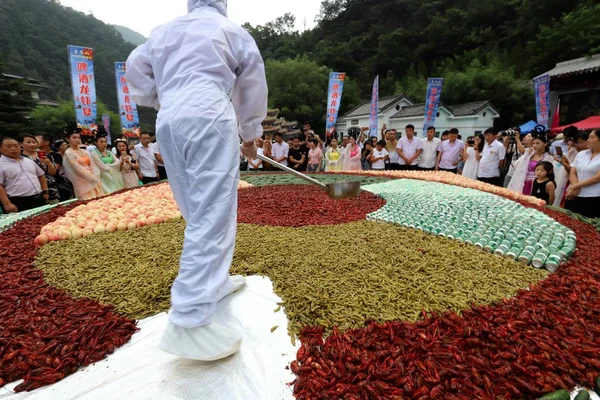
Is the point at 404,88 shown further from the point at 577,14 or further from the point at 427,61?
the point at 577,14

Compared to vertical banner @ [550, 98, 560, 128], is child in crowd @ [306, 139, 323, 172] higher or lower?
lower

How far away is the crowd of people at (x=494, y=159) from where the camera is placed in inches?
167

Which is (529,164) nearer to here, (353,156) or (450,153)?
(450,153)

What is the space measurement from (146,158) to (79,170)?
228 cm

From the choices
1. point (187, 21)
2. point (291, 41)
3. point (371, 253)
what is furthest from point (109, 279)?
point (291, 41)

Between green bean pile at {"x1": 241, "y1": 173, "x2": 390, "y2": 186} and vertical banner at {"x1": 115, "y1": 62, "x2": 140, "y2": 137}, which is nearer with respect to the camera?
green bean pile at {"x1": 241, "y1": 173, "x2": 390, "y2": 186}

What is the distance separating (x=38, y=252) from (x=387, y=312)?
2857mm

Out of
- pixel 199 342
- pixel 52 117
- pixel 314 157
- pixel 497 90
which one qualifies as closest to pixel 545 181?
pixel 314 157

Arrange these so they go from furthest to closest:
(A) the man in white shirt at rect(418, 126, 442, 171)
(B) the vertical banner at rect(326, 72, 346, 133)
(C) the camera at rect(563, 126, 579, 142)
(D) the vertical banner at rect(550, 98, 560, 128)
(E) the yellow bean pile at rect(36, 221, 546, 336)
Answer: (D) the vertical banner at rect(550, 98, 560, 128), (B) the vertical banner at rect(326, 72, 346, 133), (A) the man in white shirt at rect(418, 126, 442, 171), (C) the camera at rect(563, 126, 579, 142), (E) the yellow bean pile at rect(36, 221, 546, 336)

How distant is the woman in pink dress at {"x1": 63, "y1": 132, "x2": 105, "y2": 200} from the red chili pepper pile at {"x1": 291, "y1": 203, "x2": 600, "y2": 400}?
5216 mm

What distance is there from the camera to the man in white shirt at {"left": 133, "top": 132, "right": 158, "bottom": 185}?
24.0 feet

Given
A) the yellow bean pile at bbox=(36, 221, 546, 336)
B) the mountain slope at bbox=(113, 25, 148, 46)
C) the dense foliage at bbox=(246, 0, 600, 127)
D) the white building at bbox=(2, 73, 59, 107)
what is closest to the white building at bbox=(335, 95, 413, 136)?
the dense foliage at bbox=(246, 0, 600, 127)

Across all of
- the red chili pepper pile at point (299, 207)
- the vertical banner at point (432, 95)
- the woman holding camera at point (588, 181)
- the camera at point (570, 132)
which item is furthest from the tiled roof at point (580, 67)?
the red chili pepper pile at point (299, 207)

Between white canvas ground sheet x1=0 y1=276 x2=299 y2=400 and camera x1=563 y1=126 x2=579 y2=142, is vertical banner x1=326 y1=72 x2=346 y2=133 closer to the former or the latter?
camera x1=563 y1=126 x2=579 y2=142
